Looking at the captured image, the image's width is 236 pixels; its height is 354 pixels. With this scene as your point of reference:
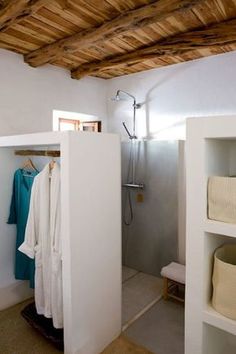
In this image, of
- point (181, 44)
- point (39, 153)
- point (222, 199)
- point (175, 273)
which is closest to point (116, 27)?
point (181, 44)

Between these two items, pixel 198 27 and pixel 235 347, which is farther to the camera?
pixel 198 27

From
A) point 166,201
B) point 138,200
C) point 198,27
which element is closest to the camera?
point 198,27

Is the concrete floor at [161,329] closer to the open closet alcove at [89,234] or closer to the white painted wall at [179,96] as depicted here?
the open closet alcove at [89,234]

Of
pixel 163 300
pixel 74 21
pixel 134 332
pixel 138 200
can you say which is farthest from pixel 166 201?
pixel 74 21

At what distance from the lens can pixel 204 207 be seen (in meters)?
1.13

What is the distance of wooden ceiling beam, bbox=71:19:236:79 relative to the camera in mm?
2031

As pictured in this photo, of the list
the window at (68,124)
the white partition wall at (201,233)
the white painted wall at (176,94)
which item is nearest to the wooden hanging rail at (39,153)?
the window at (68,124)

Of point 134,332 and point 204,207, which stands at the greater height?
point 204,207

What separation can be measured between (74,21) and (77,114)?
1360 mm

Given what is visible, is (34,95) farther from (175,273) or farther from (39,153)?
(175,273)

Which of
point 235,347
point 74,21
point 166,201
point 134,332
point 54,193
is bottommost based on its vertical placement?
point 134,332

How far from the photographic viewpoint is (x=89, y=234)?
1808mm

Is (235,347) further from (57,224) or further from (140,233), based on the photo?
(140,233)

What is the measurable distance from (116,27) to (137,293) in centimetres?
254
